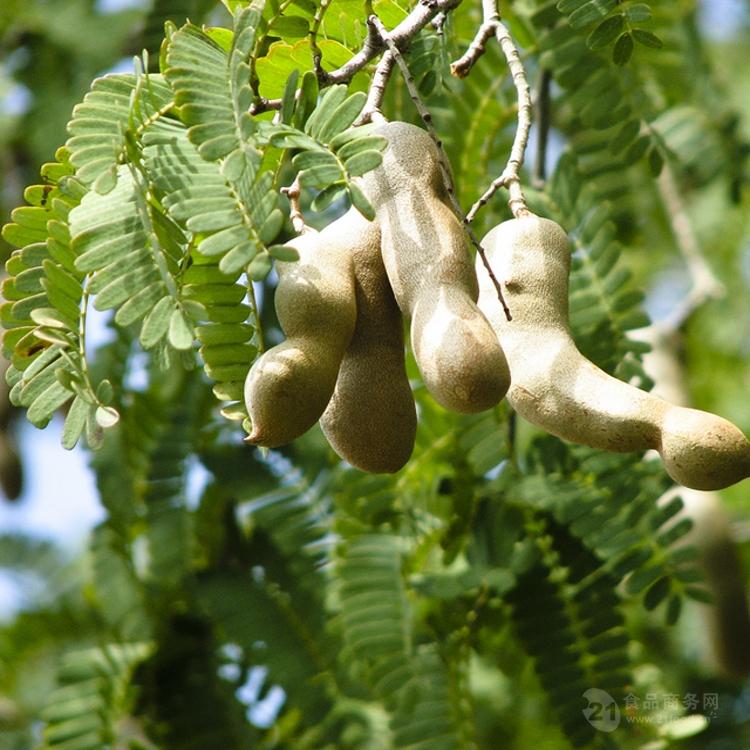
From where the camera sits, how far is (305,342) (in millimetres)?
943

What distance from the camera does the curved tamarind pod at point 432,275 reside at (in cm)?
87

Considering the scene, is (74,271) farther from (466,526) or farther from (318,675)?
(318,675)

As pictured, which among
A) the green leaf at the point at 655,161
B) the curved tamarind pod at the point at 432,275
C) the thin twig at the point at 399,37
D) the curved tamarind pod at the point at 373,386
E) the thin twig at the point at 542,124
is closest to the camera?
the curved tamarind pod at the point at 432,275

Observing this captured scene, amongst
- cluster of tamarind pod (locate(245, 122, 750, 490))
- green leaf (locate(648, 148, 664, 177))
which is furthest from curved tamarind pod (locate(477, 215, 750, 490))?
green leaf (locate(648, 148, 664, 177))

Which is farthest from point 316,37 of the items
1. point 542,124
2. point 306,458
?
point 306,458

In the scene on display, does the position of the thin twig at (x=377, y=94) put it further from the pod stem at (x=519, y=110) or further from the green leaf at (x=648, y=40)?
the green leaf at (x=648, y=40)

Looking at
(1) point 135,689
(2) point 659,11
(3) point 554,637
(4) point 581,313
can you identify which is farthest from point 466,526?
(2) point 659,11

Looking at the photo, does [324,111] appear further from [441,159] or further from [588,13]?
[588,13]

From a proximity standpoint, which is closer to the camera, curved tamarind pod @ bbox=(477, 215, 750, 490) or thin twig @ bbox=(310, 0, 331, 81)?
curved tamarind pod @ bbox=(477, 215, 750, 490)

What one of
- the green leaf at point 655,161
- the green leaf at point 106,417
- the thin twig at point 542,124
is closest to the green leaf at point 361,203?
the green leaf at point 106,417

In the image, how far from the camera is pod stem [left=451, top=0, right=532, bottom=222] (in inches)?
40.8

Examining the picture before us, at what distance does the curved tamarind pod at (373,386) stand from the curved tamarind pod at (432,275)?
0.03 meters

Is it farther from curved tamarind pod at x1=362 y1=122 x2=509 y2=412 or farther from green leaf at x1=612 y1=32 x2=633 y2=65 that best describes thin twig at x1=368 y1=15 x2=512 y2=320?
green leaf at x1=612 y1=32 x2=633 y2=65

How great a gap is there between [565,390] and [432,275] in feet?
0.45
